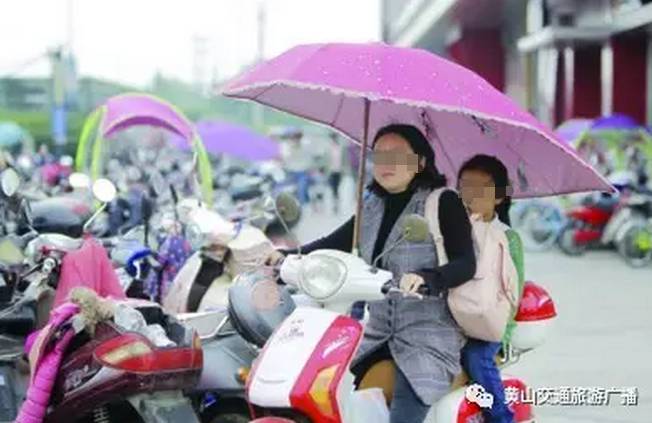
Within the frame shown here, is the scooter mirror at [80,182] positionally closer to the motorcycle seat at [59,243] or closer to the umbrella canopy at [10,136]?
the motorcycle seat at [59,243]

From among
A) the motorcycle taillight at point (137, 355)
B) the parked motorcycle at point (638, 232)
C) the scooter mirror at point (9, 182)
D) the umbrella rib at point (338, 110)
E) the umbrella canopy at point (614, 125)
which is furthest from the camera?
the umbrella canopy at point (614, 125)

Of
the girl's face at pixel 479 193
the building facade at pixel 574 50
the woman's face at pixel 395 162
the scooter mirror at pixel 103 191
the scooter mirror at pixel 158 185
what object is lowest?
the scooter mirror at pixel 158 185

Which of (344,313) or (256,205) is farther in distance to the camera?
(256,205)

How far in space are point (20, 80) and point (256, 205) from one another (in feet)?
101

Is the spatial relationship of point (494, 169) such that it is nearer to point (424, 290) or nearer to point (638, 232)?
point (424, 290)

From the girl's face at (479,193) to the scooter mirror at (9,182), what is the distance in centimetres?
214

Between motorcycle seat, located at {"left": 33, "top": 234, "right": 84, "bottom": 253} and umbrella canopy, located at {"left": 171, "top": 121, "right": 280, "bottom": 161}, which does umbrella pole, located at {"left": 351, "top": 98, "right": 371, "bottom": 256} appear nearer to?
motorcycle seat, located at {"left": 33, "top": 234, "right": 84, "bottom": 253}

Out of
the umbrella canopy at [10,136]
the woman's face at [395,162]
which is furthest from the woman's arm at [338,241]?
the umbrella canopy at [10,136]

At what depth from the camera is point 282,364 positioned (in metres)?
3.22

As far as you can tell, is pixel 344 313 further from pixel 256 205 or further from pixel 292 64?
pixel 256 205

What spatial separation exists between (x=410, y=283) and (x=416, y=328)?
0.42 meters

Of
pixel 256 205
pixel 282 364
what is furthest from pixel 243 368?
pixel 256 205

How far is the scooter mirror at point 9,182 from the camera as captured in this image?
4.82 metres

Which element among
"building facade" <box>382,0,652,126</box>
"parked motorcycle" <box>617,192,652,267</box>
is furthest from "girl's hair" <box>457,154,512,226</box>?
"building facade" <box>382,0,652,126</box>
